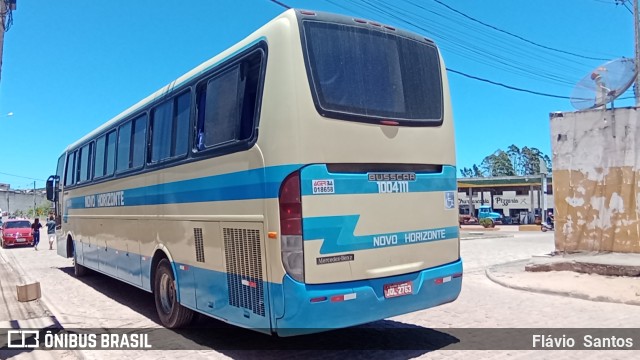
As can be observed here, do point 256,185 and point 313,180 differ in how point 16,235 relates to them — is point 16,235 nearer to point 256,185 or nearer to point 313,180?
point 256,185

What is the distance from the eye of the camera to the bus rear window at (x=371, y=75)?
15.9 ft

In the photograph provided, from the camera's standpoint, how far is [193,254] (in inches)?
242

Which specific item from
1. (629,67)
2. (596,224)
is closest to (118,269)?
(596,224)

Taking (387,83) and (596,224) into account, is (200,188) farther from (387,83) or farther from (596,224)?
(596,224)

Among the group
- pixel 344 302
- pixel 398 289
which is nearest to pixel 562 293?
pixel 398 289

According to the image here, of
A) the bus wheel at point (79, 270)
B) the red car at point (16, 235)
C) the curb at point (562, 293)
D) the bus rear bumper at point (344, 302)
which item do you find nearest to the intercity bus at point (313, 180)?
the bus rear bumper at point (344, 302)

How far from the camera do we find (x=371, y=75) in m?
5.20

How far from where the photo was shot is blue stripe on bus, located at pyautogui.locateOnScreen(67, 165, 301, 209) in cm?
464

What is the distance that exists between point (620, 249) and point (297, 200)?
35.1ft

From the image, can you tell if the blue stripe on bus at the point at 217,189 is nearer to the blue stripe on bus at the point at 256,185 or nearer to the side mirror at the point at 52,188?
the blue stripe on bus at the point at 256,185

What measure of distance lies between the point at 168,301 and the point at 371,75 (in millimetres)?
4526

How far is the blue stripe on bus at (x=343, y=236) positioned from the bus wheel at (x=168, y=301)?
120 inches

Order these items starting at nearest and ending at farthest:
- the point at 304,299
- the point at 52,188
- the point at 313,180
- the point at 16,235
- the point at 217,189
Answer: the point at 304,299 → the point at 313,180 → the point at 217,189 → the point at 52,188 → the point at 16,235

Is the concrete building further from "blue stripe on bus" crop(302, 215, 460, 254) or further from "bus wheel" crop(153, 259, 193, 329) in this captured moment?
"bus wheel" crop(153, 259, 193, 329)
